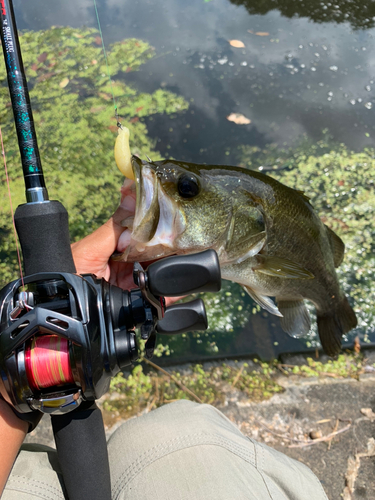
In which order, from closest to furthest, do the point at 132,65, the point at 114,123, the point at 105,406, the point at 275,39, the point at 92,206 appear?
the point at 105,406, the point at 92,206, the point at 114,123, the point at 132,65, the point at 275,39

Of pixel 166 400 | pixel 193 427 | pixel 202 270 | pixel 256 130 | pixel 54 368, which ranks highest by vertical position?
pixel 202 270

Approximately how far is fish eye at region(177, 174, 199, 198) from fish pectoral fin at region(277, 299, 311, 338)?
1.03 meters

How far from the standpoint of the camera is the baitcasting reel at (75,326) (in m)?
0.99

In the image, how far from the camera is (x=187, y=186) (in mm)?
1506

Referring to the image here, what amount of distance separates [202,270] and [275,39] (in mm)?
4694

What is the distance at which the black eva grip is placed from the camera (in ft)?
4.11

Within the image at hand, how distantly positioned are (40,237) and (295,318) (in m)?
1.57

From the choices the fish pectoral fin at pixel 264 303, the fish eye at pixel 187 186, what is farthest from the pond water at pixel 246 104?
the fish eye at pixel 187 186

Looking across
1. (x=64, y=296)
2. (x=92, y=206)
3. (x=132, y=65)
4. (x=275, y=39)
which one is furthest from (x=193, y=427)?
(x=275, y=39)

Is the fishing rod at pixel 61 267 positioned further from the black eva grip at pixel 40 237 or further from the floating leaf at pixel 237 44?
the floating leaf at pixel 237 44

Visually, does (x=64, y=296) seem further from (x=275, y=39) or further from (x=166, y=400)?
(x=275, y=39)

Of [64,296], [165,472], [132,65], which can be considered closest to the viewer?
[64,296]

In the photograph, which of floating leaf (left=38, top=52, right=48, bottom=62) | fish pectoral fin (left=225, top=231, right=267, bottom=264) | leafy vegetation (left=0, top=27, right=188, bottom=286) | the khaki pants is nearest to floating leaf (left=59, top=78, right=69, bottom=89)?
leafy vegetation (left=0, top=27, right=188, bottom=286)

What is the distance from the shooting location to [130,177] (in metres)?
1.47
